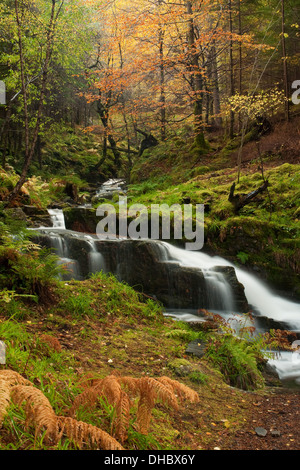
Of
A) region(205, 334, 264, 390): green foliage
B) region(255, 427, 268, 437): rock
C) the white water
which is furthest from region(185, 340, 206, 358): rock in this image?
the white water

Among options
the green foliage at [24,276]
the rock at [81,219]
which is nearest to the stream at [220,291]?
the green foliage at [24,276]

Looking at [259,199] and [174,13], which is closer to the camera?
[259,199]

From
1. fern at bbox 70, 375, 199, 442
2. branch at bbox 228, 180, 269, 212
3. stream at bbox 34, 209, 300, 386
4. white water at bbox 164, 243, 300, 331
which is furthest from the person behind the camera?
branch at bbox 228, 180, 269, 212

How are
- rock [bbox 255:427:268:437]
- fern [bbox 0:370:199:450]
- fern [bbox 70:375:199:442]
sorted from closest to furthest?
fern [bbox 0:370:199:450], fern [bbox 70:375:199:442], rock [bbox 255:427:268:437]

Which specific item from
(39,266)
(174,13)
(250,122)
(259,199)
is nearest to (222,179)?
(259,199)

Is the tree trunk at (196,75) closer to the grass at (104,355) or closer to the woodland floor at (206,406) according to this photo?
the grass at (104,355)

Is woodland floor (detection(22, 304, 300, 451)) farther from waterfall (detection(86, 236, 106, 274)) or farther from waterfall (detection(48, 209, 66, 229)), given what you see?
waterfall (detection(48, 209, 66, 229))

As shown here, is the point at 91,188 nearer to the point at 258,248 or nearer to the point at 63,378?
the point at 258,248

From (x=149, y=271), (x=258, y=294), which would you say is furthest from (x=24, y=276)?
(x=258, y=294)

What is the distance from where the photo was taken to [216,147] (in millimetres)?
15227

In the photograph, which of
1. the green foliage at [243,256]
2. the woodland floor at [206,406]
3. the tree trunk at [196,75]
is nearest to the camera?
the woodland floor at [206,406]

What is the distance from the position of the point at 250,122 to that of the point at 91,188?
934cm

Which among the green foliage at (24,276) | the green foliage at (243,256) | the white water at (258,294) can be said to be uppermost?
the green foliage at (24,276)

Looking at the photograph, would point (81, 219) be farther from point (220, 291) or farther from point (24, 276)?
point (24, 276)
